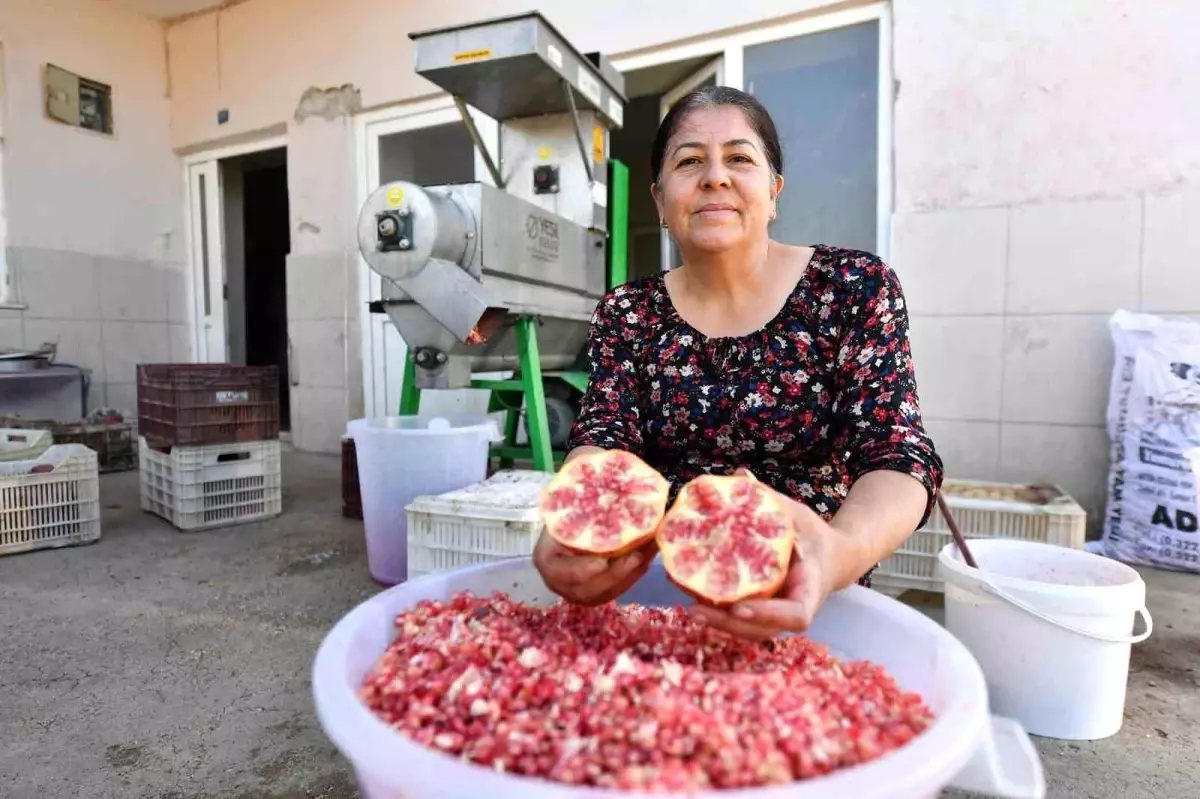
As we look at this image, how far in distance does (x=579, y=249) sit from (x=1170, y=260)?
2.44 metres

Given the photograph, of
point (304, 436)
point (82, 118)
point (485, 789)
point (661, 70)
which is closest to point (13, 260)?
point (82, 118)

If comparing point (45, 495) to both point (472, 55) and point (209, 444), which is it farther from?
point (472, 55)

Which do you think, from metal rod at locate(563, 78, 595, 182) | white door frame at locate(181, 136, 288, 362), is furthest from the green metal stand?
white door frame at locate(181, 136, 288, 362)

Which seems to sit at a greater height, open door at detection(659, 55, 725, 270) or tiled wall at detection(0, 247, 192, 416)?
open door at detection(659, 55, 725, 270)

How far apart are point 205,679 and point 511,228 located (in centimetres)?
184

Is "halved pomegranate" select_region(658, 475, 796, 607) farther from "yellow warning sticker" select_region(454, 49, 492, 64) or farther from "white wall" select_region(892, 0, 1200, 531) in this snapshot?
"white wall" select_region(892, 0, 1200, 531)

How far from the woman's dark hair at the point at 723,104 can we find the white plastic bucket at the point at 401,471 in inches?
56.8

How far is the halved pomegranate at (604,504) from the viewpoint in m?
0.80

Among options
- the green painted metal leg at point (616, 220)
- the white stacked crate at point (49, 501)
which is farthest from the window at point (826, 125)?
the white stacked crate at point (49, 501)

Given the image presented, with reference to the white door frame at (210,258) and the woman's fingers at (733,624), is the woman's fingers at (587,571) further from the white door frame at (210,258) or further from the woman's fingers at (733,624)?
the white door frame at (210,258)

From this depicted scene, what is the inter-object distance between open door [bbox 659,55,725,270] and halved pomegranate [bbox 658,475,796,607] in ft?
9.66

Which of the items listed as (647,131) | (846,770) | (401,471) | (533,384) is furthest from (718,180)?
(647,131)

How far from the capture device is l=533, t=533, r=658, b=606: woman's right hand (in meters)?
0.82

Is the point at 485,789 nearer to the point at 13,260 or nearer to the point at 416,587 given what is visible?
the point at 416,587
